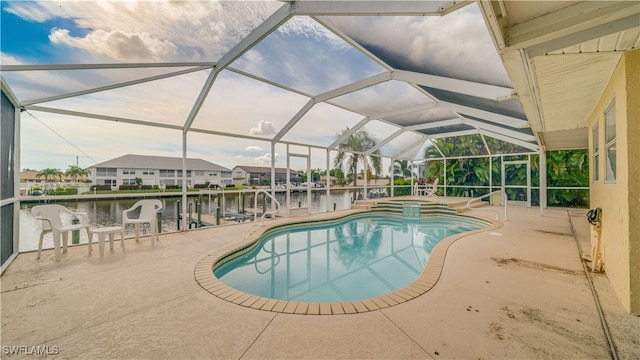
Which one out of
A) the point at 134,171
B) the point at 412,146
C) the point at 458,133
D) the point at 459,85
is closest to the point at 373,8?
the point at 459,85

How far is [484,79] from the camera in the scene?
14.8ft

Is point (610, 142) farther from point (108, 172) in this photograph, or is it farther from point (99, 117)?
point (108, 172)

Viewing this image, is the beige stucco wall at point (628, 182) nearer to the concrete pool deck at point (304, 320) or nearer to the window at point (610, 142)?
the concrete pool deck at point (304, 320)

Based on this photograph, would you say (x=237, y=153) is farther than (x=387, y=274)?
Yes

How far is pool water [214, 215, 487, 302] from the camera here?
3816mm

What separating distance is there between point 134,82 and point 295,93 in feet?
12.0

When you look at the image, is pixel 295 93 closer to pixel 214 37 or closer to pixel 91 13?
pixel 214 37

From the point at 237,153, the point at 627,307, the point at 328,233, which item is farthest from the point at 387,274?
the point at 237,153

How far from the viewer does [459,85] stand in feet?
15.8

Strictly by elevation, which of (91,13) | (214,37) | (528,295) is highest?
(214,37)

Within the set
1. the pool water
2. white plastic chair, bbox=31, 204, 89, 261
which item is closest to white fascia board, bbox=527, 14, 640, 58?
the pool water

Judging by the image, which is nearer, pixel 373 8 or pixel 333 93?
pixel 373 8

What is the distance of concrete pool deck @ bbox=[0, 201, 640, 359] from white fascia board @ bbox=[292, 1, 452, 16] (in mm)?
3179

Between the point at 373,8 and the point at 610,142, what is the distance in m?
3.56
